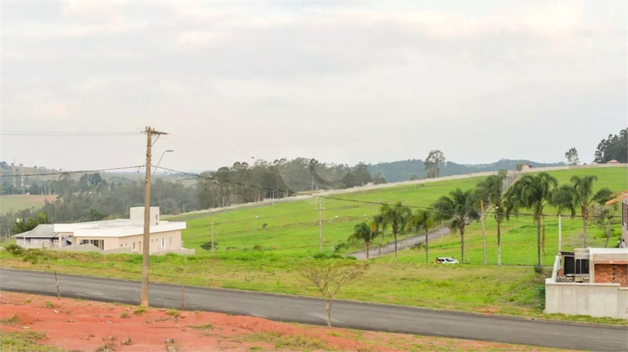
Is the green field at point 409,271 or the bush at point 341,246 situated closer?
the green field at point 409,271

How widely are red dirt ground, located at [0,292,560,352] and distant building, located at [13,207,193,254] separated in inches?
1456

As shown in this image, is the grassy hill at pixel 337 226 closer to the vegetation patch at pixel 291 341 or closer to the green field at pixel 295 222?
the green field at pixel 295 222

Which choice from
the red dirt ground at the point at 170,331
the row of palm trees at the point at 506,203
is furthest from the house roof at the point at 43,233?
the red dirt ground at the point at 170,331

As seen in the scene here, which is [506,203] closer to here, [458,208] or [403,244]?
[458,208]

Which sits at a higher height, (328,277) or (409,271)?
(328,277)

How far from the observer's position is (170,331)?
2581cm

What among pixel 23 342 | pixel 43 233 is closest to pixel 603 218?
pixel 23 342

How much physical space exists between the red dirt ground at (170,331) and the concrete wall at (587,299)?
9188mm

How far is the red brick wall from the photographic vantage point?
35.9 meters

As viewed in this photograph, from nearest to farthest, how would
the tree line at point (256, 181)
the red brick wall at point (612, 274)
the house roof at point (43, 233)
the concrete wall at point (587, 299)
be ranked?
the concrete wall at point (587, 299) → the red brick wall at point (612, 274) → the house roof at point (43, 233) → the tree line at point (256, 181)

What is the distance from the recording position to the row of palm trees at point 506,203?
54.0 metres

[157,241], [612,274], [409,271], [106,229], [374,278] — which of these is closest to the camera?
[612,274]

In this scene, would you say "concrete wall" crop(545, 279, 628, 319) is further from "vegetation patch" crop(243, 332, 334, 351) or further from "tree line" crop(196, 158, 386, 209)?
"tree line" crop(196, 158, 386, 209)

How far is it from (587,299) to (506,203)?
23155 mm
